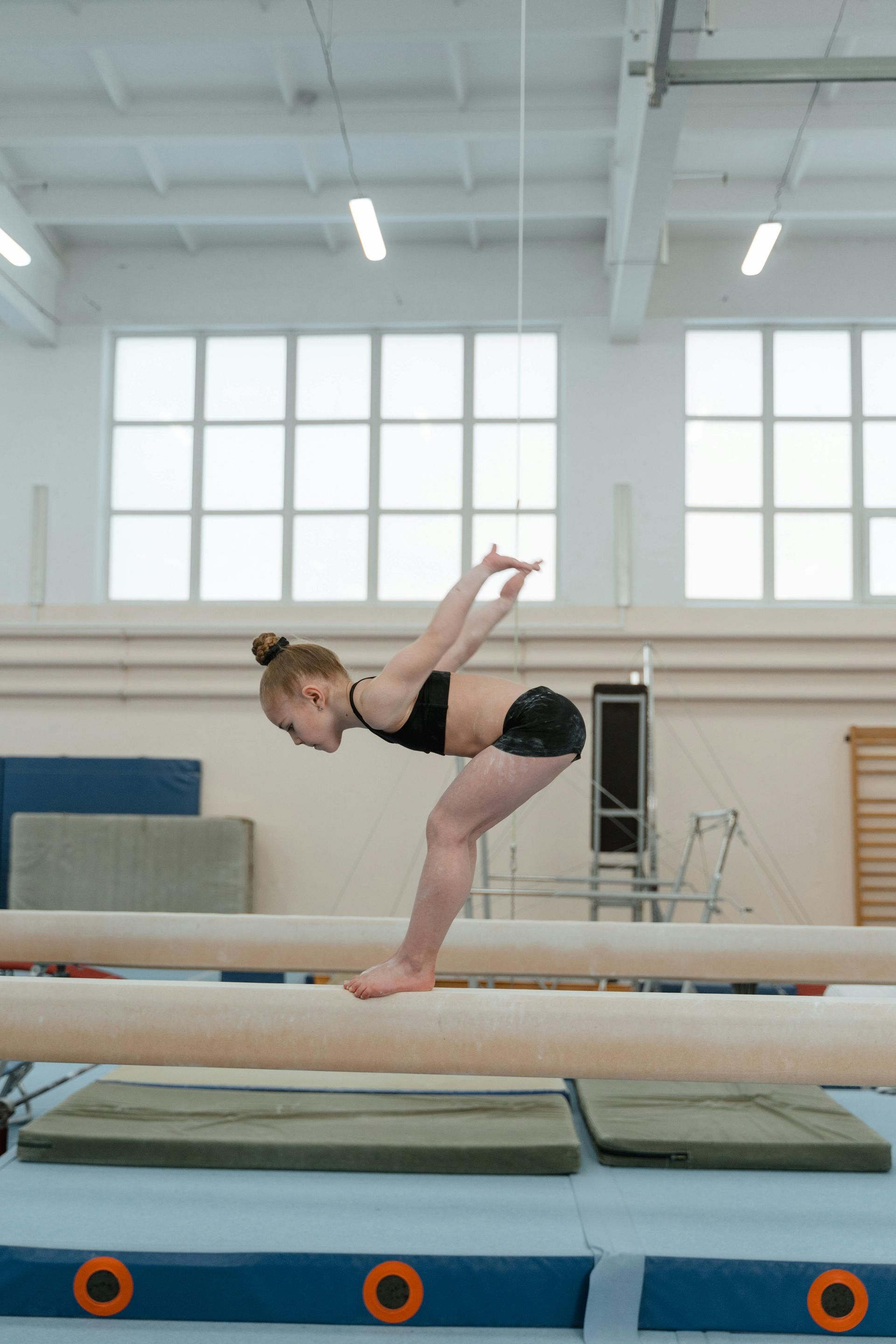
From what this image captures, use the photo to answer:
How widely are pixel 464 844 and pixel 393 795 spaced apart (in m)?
5.92

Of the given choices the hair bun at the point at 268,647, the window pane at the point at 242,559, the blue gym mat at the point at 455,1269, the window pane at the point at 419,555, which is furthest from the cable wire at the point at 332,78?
the blue gym mat at the point at 455,1269

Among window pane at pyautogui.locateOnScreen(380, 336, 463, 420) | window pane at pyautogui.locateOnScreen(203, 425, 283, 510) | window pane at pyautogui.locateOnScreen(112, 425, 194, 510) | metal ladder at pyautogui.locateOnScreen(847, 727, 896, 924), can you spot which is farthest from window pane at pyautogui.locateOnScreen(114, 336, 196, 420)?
metal ladder at pyautogui.locateOnScreen(847, 727, 896, 924)

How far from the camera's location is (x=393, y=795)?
8.18m

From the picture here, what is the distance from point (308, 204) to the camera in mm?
7828

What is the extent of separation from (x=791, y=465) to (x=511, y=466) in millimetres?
2213

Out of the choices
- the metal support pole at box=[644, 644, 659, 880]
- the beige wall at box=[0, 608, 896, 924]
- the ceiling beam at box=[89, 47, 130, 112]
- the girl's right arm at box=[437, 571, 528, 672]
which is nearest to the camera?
the girl's right arm at box=[437, 571, 528, 672]

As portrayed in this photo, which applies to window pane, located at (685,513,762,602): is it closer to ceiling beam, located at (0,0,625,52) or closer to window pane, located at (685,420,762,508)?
window pane, located at (685,420,762,508)

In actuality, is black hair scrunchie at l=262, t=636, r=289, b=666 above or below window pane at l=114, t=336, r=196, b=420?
below

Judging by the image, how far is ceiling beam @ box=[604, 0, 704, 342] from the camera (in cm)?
522

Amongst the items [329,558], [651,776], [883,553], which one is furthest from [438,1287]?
[883,553]

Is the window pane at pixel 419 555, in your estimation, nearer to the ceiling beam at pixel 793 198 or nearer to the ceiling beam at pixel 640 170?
the ceiling beam at pixel 640 170

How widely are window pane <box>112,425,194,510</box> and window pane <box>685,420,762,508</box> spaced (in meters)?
4.08

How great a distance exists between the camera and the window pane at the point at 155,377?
887 centimetres

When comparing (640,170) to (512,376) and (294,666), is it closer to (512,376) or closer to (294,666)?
(512,376)
